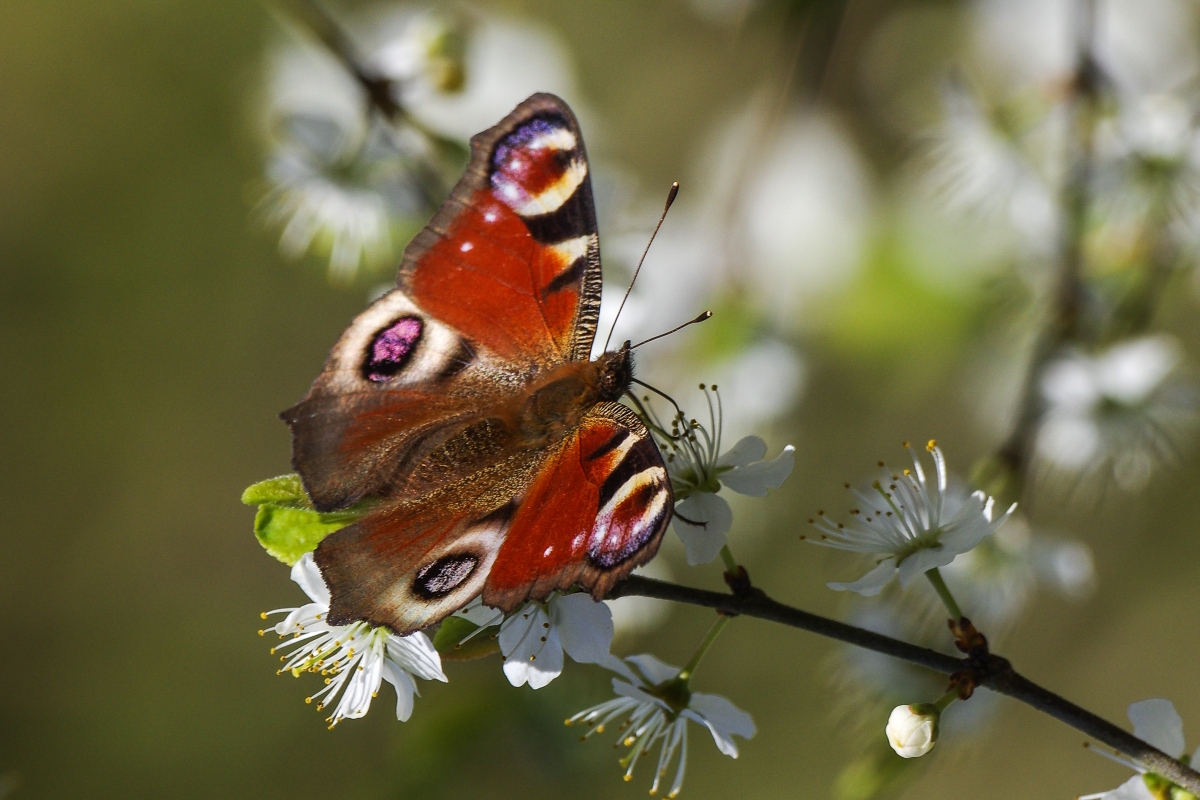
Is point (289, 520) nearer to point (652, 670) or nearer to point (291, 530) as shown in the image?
point (291, 530)

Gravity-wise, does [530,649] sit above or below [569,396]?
below

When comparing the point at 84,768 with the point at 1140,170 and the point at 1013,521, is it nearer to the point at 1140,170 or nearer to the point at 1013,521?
the point at 1013,521

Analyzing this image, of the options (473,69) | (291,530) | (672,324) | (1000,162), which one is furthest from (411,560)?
(1000,162)

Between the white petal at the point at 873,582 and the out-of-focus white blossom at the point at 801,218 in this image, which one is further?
the out-of-focus white blossom at the point at 801,218

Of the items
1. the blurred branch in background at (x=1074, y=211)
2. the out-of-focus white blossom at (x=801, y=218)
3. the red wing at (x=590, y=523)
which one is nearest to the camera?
the red wing at (x=590, y=523)

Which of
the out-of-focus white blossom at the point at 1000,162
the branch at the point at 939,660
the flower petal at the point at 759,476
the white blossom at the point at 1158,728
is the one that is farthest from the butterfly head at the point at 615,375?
the out-of-focus white blossom at the point at 1000,162

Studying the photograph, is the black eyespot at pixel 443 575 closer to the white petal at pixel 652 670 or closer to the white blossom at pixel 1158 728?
the white petal at pixel 652 670

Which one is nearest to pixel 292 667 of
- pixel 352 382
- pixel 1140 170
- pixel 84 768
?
pixel 352 382
